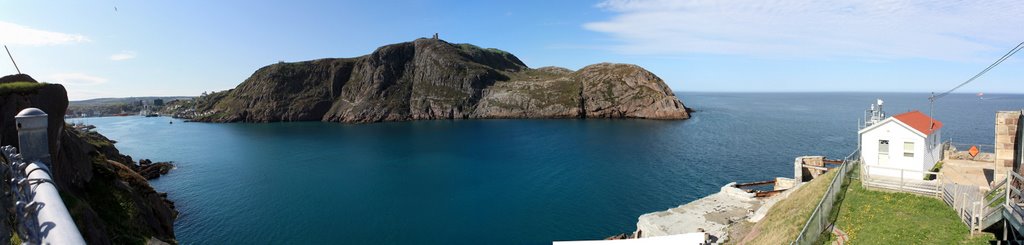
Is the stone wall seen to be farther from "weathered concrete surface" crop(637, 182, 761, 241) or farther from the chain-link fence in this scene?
the chain-link fence

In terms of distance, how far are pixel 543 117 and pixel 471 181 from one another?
108486mm

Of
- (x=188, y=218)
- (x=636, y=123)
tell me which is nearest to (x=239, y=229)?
(x=188, y=218)

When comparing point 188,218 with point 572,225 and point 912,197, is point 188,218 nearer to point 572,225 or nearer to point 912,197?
point 572,225

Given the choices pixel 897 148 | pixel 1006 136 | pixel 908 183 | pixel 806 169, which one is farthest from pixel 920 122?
pixel 806 169

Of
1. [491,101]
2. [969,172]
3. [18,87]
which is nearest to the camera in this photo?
[18,87]

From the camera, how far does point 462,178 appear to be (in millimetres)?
68125

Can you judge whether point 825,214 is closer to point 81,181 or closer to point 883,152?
point 883,152

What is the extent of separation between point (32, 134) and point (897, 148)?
141 ft

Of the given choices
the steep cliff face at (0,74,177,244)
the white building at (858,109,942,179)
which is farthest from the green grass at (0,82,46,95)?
the white building at (858,109,942,179)

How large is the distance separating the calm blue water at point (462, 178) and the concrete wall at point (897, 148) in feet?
63.5

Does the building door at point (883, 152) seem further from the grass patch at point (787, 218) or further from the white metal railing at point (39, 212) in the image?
the white metal railing at point (39, 212)

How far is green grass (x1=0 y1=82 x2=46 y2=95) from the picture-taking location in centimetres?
2212

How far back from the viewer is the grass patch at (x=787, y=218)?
77.6 feet

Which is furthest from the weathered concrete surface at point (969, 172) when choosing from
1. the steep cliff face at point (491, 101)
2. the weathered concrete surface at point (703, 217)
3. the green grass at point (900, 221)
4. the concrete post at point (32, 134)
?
the steep cliff face at point (491, 101)
